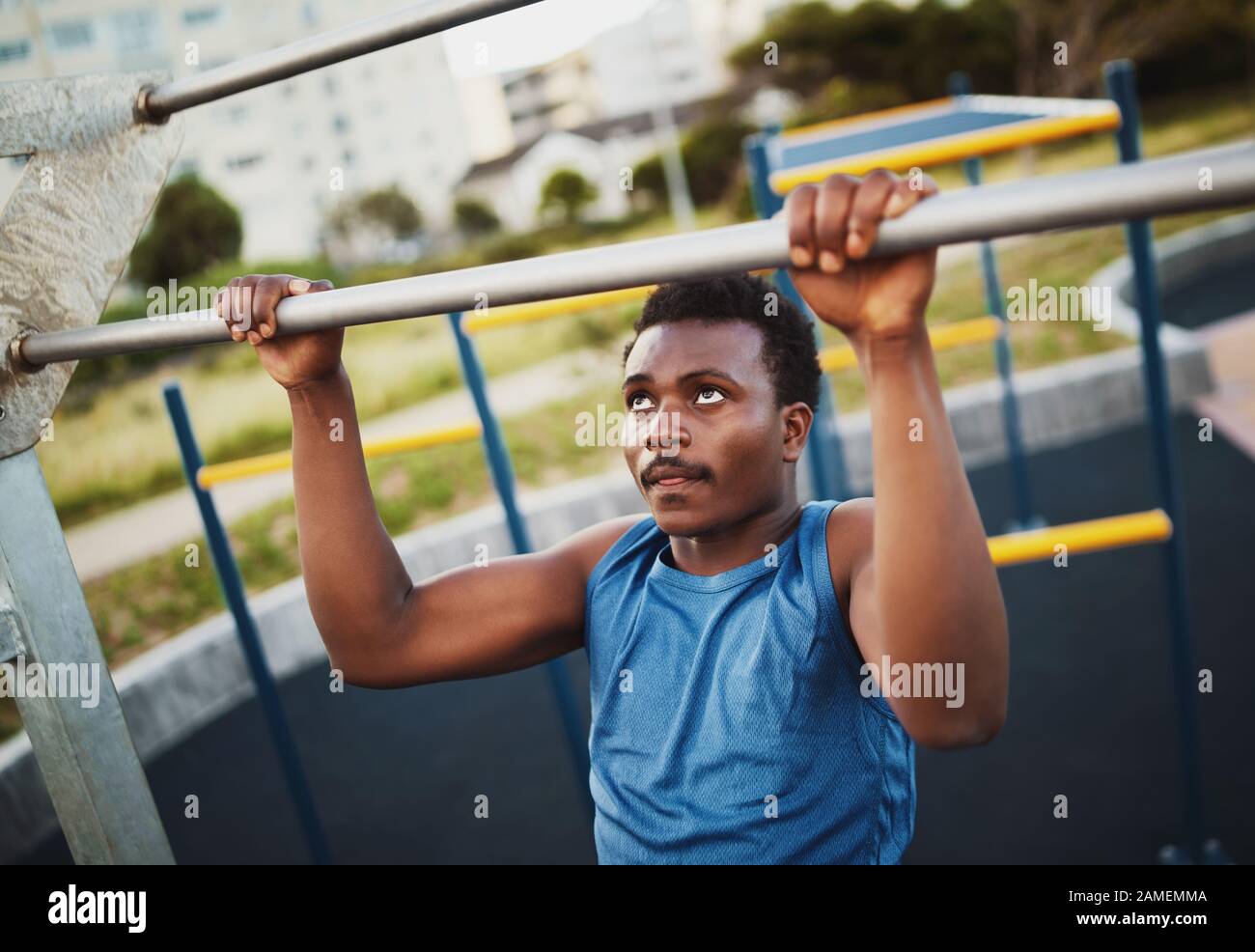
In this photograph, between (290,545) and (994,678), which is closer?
(994,678)

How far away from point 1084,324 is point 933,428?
6.28m

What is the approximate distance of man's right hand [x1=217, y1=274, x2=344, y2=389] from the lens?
1.11 m

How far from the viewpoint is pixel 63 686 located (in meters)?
1.23

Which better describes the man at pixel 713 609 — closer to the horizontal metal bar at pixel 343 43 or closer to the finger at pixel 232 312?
the finger at pixel 232 312

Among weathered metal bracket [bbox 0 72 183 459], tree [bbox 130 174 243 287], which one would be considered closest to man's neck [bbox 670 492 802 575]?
weathered metal bracket [bbox 0 72 183 459]

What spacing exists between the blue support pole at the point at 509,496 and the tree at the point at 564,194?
1883 cm

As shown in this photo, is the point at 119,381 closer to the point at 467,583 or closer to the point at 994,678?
the point at 467,583

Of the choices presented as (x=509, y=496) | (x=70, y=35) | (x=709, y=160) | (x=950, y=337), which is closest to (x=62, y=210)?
(x=509, y=496)

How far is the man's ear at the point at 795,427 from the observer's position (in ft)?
4.19

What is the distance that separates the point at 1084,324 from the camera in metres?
6.53

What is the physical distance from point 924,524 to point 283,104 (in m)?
37.1

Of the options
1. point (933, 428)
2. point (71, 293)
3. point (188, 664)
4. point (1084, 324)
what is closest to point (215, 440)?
point (188, 664)

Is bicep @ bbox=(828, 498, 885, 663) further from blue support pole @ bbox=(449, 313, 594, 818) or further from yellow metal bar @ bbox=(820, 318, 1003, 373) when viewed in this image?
yellow metal bar @ bbox=(820, 318, 1003, 373)

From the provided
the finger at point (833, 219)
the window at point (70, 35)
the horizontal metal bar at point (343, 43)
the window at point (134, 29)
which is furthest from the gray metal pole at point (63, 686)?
the window at point (134, 29)
